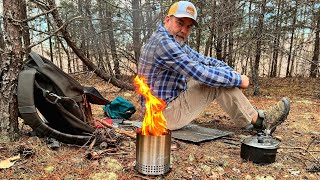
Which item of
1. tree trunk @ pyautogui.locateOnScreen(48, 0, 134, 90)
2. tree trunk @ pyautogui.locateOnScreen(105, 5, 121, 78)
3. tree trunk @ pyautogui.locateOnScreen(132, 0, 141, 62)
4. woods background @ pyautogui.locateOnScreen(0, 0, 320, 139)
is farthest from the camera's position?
tree trunk @ pyautogui.locateOnScreen(105, 5, 121, 78)

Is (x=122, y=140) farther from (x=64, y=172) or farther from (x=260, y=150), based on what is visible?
(x=260, y=150)

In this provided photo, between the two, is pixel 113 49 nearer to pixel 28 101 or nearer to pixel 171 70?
pixel 171 70

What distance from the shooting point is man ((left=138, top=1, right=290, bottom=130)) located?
321cm

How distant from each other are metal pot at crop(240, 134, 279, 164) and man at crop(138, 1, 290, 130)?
697 mm

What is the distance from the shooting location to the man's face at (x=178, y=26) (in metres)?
3.37

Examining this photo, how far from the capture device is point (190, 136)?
3492 mm

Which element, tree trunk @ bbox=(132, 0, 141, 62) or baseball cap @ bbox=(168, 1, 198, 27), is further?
tree trunk @ bbox=(132, 0, 141, 62)

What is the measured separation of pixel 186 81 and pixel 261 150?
1.43 meters

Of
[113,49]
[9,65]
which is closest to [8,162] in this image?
[9,65]

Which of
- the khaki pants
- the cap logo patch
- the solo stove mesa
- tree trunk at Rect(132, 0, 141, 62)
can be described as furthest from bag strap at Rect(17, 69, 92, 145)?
tree trunk at Rect(132, 0, 141, 62)

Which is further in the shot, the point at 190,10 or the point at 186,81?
the point at 186,81

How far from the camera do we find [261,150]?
268 centimetres

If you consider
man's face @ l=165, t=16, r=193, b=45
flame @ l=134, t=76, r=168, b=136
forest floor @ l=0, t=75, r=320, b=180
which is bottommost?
forest floor @ l=0, t=75, r=320, b=180

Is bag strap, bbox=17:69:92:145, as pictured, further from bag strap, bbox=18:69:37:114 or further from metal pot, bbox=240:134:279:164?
metal pot, bbox=240:134:279:164
